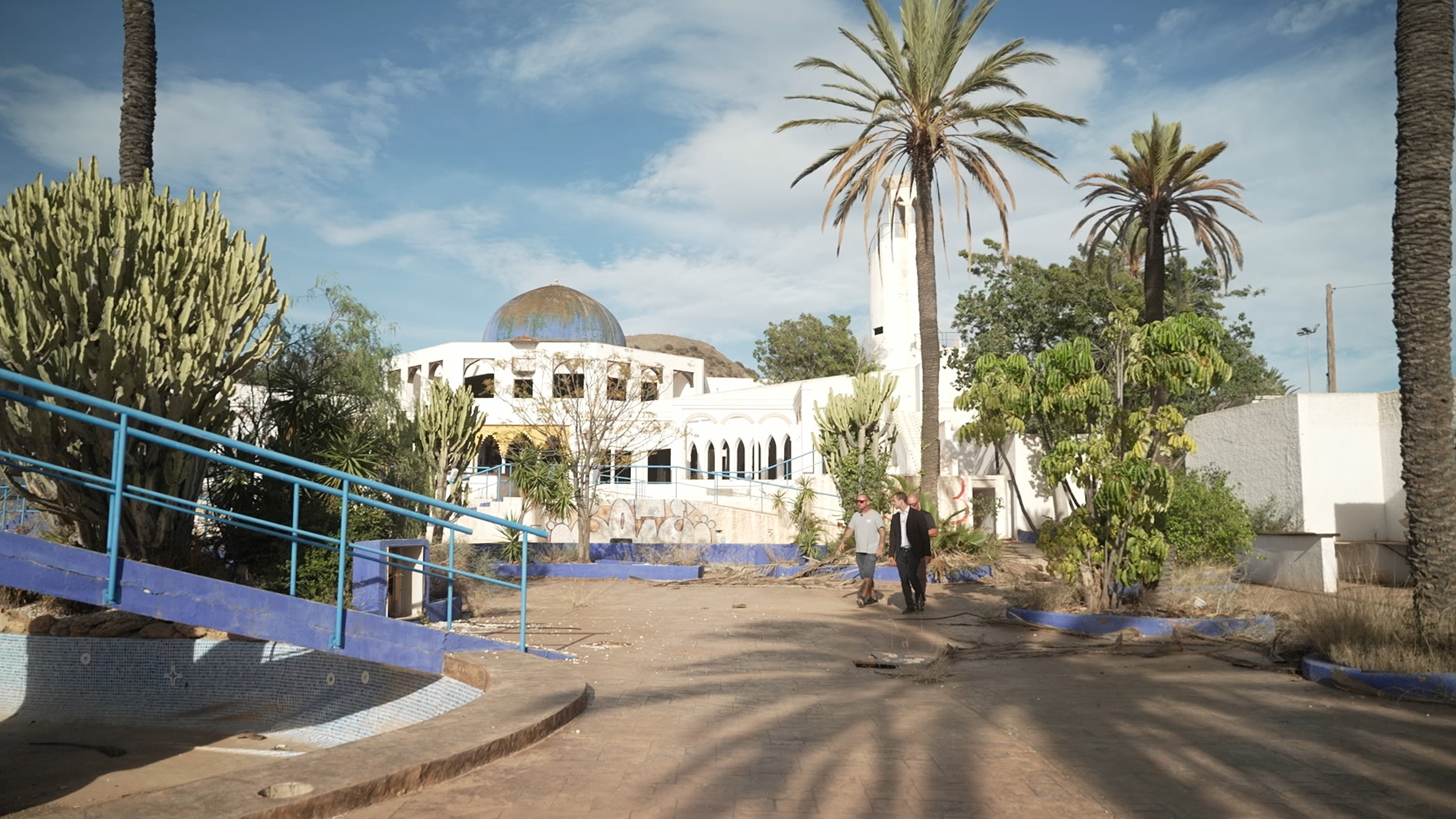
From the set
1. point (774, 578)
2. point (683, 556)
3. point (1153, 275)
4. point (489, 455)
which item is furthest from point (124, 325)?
point (489, 455)

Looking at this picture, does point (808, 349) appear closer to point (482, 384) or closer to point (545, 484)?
point (482, 384)

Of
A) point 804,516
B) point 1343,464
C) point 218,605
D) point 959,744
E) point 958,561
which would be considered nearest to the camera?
point 959,744

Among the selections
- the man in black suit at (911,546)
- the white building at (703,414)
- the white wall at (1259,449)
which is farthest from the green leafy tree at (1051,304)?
the man in black suit at (911,546)

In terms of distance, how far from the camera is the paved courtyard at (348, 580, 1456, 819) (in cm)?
506

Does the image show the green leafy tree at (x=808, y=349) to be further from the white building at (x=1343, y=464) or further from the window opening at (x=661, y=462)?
the white building at (x=1343, y=464)

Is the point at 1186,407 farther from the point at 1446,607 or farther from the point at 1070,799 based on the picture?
the point at 1070,799

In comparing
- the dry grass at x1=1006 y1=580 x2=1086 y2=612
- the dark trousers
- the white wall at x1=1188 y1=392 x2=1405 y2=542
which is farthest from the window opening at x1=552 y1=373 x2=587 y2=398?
the white wall at x1=1188 y1=392 x2=1405 y2=542

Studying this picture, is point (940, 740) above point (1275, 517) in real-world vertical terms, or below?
below

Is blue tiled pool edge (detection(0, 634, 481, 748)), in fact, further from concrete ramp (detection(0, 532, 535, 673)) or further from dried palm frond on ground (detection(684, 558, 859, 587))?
dried palm frond on ground (detection(684, 558, 859, 587))

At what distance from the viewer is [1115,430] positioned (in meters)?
11.9

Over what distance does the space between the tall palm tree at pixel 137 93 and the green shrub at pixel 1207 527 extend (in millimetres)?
14943

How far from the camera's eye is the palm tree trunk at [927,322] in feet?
65.4

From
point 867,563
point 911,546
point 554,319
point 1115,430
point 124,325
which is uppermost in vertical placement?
point 554,319

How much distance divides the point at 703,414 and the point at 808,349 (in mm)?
26620
